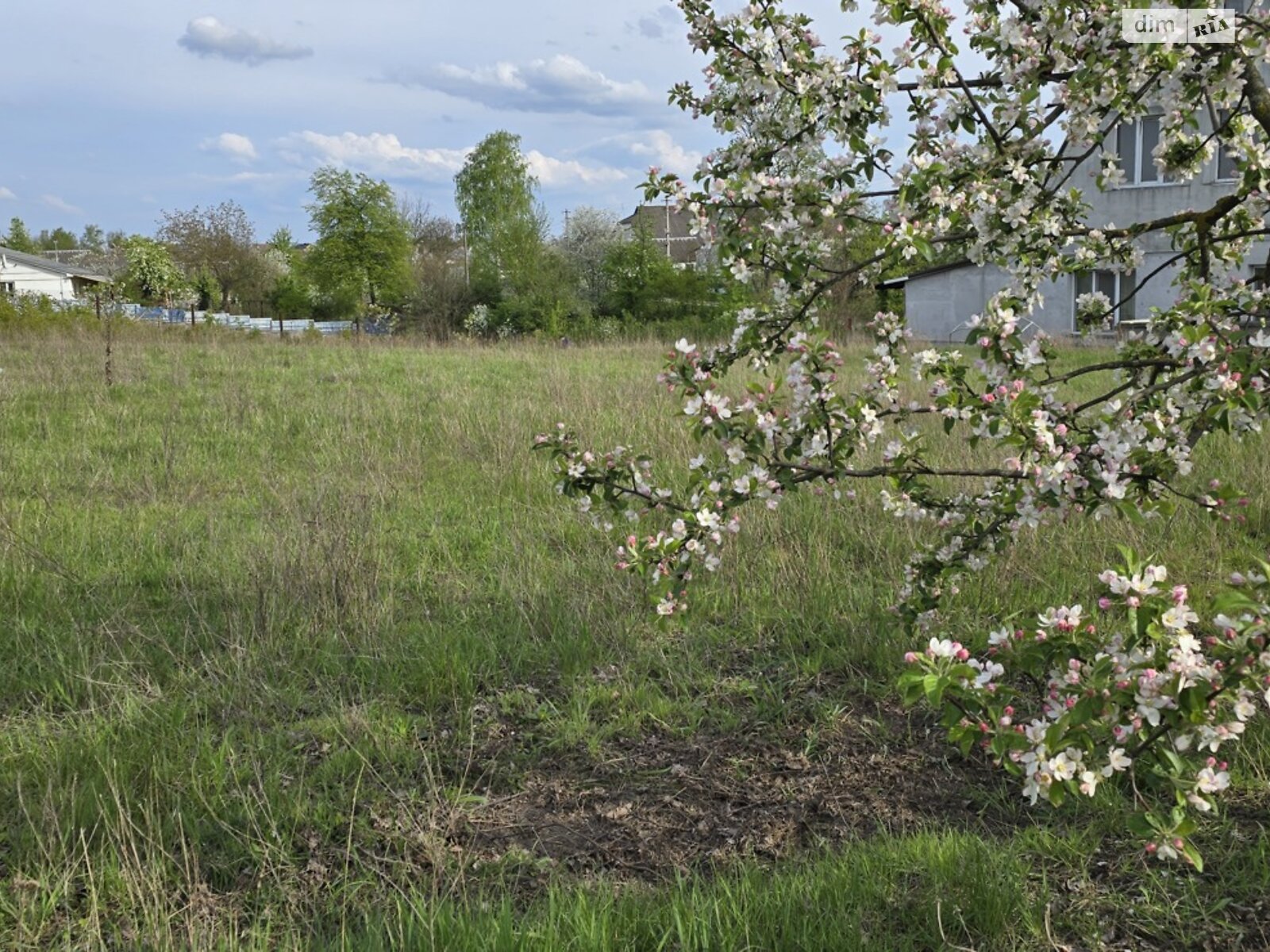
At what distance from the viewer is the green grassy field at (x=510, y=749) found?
2412 mm

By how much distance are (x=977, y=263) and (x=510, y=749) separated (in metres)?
A: 2.24

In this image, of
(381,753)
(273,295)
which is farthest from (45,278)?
(381,753)

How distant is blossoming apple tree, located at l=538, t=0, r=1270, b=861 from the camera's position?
2.63m

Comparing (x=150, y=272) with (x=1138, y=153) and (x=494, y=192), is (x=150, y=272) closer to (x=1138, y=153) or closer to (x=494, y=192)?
(x=494, y=192)

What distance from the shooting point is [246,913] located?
8.18 ft

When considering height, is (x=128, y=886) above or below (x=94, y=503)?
below

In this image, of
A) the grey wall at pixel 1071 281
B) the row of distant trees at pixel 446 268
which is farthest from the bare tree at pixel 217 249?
the grey wall at pixel 1071 281

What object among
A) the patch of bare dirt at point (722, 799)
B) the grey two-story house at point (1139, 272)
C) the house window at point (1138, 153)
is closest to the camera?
the patch of bare dirt at point (722, 799)

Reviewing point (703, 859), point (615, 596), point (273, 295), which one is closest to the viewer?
point (703, 859)

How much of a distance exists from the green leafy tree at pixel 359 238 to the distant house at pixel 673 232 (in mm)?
9441

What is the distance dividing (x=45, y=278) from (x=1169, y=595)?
6843cm

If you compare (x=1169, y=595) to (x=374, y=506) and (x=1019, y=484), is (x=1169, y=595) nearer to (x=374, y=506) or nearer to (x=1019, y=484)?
(x=1019, y=484)

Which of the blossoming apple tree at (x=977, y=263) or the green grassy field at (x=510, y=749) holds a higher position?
the blossoming apple tree at (x=977, y=263)

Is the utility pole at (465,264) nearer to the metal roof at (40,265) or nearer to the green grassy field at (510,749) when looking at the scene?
the metal roof at (40,265)
